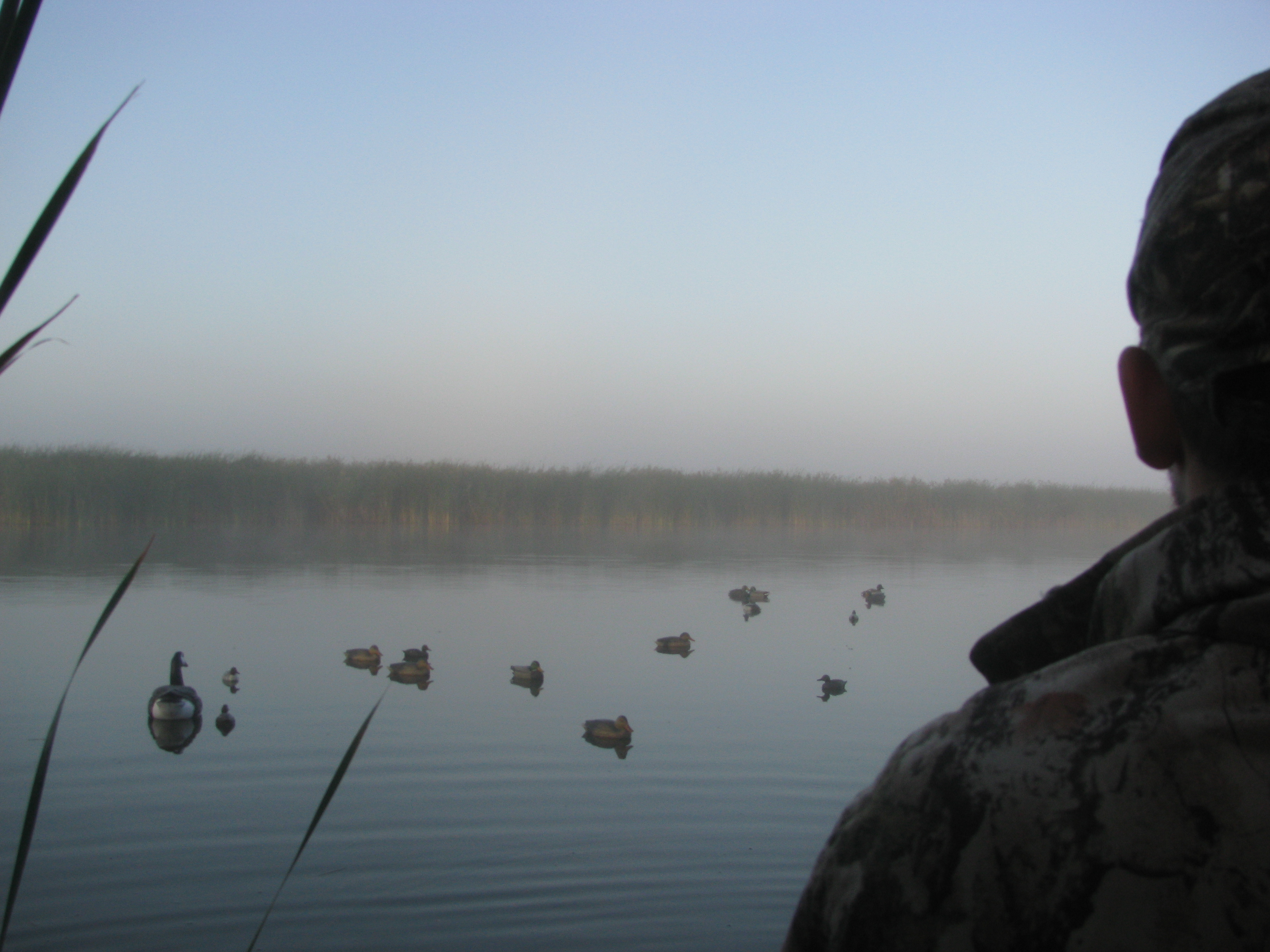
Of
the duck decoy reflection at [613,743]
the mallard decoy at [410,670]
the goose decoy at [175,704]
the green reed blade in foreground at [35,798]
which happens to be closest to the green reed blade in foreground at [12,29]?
the green reed blade in foreground at [35,798]

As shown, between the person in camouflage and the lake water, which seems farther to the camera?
the lake water

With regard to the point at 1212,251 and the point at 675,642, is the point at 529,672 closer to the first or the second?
the point at 675,642

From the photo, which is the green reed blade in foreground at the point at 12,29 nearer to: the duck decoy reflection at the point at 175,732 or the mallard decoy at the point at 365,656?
the duck decoy reflection at the point at 175,732

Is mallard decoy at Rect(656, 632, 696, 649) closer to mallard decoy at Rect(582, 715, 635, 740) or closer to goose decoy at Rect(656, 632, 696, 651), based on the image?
goose decoy at Rect(656, 632, 696, 651)

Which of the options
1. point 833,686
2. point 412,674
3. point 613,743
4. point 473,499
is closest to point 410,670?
point 412,674

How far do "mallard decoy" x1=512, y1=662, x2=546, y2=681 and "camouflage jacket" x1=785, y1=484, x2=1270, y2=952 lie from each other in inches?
265

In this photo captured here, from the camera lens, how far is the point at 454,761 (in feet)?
18.1

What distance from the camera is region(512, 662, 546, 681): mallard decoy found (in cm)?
734

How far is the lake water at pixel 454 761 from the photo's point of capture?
12.1 feet

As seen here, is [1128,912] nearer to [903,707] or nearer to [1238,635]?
[1238,635]

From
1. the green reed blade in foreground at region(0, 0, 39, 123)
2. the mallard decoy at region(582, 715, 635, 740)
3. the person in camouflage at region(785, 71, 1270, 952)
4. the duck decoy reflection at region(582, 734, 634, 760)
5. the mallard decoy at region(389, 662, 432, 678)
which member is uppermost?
the green reed blade in foreground at region(0, 0, 39, 123)

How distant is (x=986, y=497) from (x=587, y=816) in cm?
2999

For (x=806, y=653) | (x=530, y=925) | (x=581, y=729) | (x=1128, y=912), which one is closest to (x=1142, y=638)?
(x=1128, y=912)

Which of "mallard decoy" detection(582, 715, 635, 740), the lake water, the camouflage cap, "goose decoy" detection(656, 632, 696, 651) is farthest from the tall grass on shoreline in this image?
the camouflage cap
